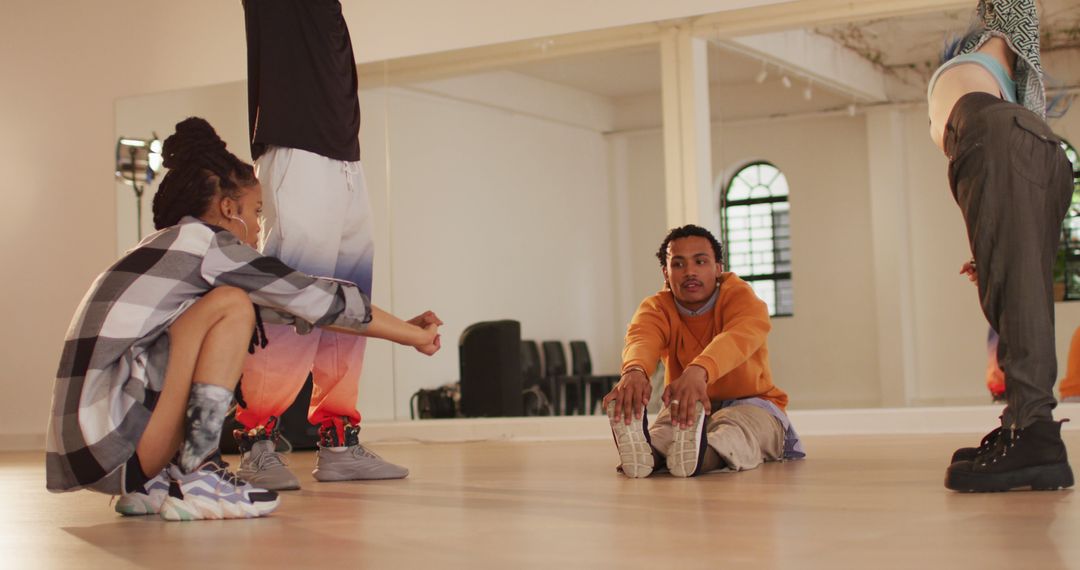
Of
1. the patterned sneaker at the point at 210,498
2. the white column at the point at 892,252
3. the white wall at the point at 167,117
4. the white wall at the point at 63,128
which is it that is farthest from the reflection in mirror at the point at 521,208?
the patterned sneaker at the point at 210,498

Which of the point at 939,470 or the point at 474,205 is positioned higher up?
the point at 474,205

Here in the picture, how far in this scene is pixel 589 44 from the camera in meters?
6.09

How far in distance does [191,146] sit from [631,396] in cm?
122

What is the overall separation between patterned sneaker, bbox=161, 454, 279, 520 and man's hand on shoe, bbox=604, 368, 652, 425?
977 millimetres

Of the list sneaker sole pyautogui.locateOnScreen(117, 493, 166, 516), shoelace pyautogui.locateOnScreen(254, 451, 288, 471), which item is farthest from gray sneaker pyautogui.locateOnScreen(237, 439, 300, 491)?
sneaker sole pyautogui.locateOnScreen(117, 493, 166, 516)

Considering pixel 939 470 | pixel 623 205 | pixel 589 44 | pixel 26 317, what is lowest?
pixel 939 470

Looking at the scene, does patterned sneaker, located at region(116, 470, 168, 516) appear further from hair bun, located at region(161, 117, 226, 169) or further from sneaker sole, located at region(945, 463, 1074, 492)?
sneaker sole, located at region(945, 463, 1074, 492)

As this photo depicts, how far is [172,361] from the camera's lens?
2348 mm

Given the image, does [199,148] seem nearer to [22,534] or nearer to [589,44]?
[22,534]

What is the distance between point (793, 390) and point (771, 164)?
5.48 feet

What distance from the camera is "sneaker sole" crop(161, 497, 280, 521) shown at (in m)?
2.36

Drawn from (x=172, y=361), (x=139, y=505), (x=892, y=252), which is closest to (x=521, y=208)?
(x=892, y=252)

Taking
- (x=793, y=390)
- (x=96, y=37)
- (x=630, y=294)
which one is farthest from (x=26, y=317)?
(x=793, y=390)

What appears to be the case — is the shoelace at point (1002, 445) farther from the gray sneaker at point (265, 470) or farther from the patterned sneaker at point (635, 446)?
the gray sneaker at point (265, 470)
